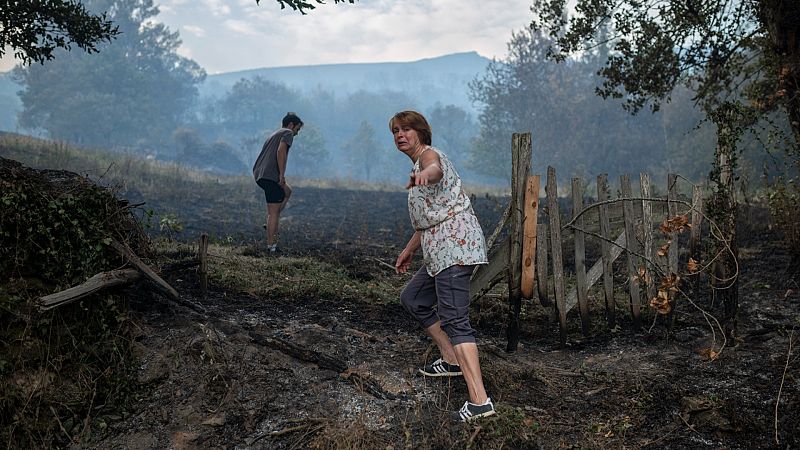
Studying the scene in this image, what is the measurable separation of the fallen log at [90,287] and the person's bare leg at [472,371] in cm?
265

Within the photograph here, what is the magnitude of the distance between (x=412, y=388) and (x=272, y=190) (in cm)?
509

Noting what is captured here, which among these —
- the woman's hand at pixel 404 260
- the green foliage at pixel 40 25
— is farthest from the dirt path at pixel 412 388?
the green foliage at pixel 40 25

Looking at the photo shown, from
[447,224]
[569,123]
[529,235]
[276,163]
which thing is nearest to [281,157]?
[276,163]

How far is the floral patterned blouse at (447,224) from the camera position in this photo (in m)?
3.80

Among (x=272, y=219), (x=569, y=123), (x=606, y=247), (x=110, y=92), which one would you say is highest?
(x=110, y=92)

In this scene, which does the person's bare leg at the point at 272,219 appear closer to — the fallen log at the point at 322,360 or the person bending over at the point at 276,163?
the person bending over at the point at 276,163

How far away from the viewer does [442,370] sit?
445 cm

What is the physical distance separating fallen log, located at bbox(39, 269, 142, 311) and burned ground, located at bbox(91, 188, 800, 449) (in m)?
0.43

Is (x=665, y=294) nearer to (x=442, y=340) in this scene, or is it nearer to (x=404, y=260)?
(x=442, y=340)

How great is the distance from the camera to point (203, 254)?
604 centimetres

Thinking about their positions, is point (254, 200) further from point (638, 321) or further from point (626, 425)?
point (626, 425)

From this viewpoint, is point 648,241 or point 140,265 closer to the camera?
point 140,265

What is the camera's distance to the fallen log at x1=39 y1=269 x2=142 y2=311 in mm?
4172

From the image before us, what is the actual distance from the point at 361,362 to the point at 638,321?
2894mm
